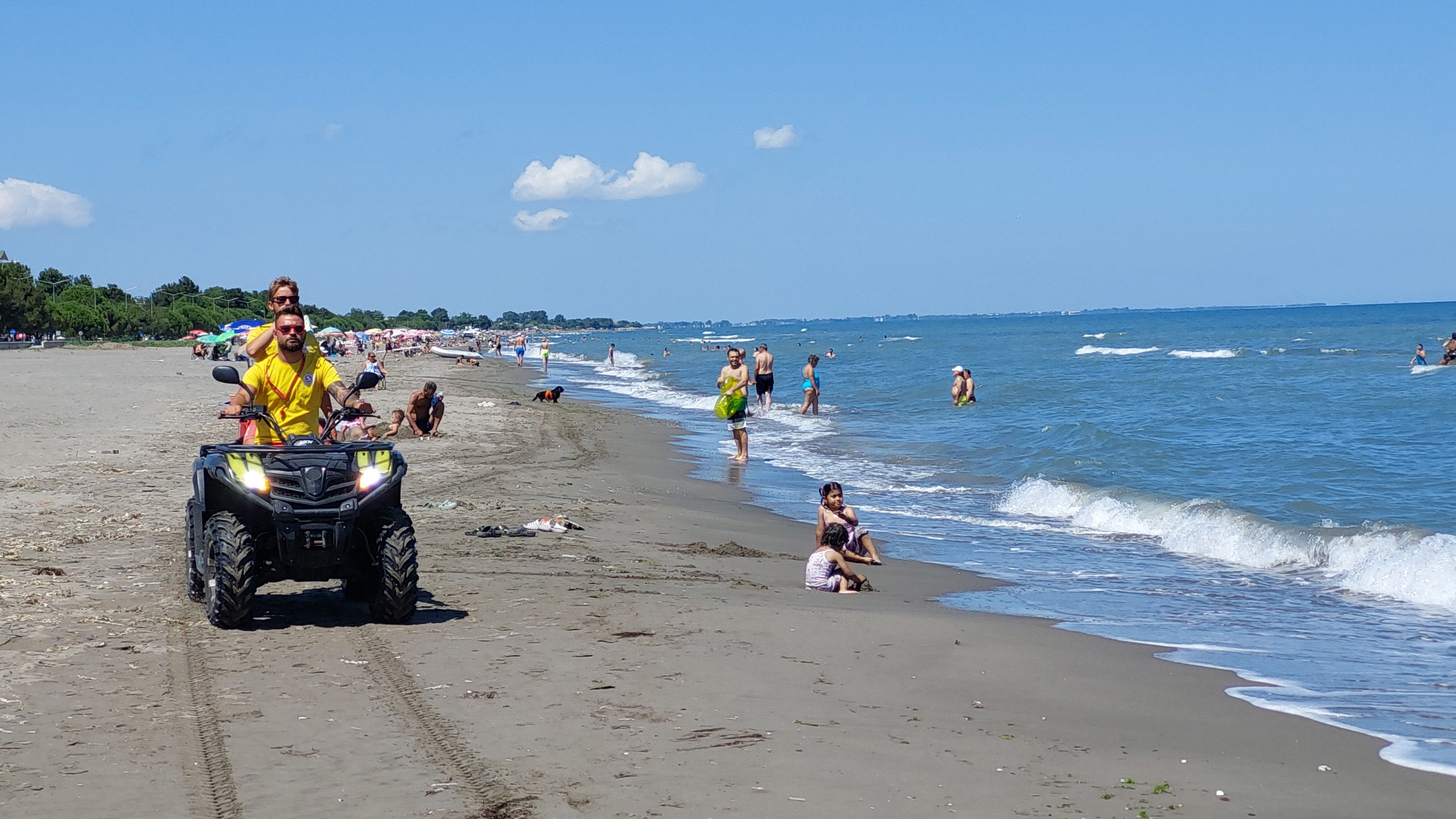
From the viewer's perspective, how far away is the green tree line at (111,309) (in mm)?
77250

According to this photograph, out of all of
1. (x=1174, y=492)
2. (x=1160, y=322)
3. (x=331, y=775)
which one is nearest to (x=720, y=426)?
(x=1174, y=492)

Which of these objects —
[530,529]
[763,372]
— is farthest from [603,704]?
[763,372]

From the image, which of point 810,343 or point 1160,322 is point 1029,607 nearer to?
point 810,343

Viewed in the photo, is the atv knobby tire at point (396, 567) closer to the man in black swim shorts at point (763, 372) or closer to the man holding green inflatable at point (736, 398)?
Result: the man holding green inflatable at point (736, 398)

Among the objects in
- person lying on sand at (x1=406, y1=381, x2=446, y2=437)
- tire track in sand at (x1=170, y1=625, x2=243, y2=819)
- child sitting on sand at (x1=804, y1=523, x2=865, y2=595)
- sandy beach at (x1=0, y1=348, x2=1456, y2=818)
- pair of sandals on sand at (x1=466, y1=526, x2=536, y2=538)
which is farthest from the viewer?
person lying on sand at (x1=406, y1=381, x2=446, y2=437)

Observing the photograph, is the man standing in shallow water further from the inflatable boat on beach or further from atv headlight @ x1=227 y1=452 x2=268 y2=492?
the inflatable boat on beach

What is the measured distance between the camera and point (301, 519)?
20.8 ft

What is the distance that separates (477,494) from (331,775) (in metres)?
8.66

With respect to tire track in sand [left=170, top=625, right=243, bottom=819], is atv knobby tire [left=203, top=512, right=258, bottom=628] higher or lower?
higher

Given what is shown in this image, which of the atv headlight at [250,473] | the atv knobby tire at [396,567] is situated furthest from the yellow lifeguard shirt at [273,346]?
the atv knobby tire at [396,567]

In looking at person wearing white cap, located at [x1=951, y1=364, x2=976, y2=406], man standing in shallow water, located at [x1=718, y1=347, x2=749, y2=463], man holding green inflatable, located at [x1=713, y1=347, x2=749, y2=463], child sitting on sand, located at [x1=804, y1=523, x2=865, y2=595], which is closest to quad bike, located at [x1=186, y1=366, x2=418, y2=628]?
child sitting on sand, located at [x1=804, y1=523, x2=865, y2=595]

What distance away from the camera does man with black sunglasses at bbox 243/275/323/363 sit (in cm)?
646

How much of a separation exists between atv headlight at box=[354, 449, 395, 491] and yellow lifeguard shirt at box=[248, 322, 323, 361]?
60 centimetres

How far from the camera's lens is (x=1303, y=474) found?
16.3 m
